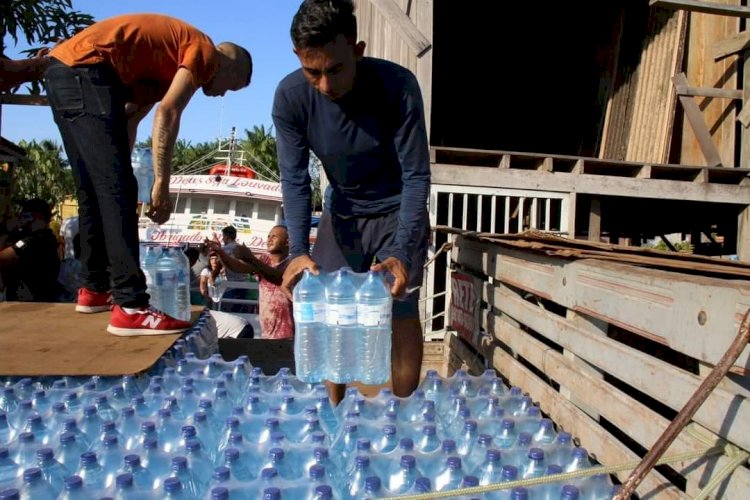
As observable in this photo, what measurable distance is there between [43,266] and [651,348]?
246 inches

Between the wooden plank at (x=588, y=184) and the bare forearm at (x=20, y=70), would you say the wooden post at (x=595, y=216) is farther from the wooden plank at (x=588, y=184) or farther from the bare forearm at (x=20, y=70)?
the bare forearm at (x=20, y=70)

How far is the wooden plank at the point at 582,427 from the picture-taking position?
2.12 meters

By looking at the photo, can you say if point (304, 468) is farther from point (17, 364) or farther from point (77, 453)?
point (17, 364)

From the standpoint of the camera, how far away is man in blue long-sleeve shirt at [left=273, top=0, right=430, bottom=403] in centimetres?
A: 313

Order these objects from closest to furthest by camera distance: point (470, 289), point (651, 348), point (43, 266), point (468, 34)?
point (651, 348)
point (470, 289)
point (43, 266)
point (468, 34)

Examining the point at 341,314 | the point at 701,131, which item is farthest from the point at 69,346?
the point at 701,131

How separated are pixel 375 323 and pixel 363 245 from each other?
729mm

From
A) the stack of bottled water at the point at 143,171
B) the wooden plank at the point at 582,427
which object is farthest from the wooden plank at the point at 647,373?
the stack of bottled water at the point at 143,171

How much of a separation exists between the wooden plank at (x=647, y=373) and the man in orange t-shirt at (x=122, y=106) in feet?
7.97

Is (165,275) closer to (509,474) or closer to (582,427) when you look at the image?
(582,427)

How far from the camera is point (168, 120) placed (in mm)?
3645

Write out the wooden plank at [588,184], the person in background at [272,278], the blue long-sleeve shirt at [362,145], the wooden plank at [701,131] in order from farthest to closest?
the wooden plank at [701,131] < the wooden plank at [588,184] < the person in background at [272,278] < the blue long-sleeve shirt at [362,145]

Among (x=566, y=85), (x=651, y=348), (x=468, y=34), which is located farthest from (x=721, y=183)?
(x=651, y=348)

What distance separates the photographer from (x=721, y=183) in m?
8.93
